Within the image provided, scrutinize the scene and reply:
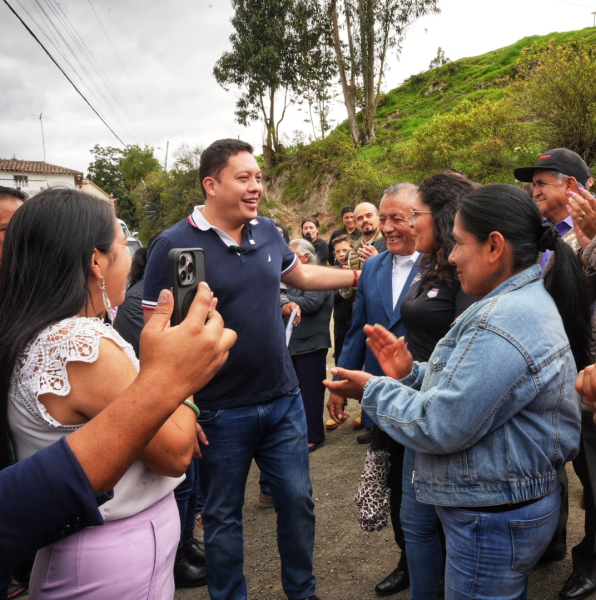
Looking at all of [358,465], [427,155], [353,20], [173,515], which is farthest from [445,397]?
[353,20]

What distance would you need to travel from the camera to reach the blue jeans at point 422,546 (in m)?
2.26

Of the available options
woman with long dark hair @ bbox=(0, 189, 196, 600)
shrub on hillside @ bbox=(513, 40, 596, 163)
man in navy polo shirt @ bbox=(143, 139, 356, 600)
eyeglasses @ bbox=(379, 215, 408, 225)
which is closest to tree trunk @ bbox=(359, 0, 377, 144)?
A: shrub on hillside @ bbox=(513, 40, 596, 163)

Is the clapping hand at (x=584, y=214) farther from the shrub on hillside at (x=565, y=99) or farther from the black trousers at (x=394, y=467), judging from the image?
the shrub on hillside at (x=565, y=99)

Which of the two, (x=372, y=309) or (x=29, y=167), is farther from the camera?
(x=29, y=167)

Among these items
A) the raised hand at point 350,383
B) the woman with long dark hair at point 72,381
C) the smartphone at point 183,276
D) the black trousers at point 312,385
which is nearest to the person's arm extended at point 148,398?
the smartphone at point 183,276

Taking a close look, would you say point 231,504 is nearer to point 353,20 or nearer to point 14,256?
point 14,256

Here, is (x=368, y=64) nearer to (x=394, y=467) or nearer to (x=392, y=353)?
(x=394, y=467)

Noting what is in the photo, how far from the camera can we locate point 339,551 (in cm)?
332

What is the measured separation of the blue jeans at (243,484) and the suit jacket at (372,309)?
742 millimetres

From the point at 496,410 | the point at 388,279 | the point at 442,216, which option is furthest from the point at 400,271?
the point at 496,410

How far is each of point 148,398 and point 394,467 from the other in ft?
6.96

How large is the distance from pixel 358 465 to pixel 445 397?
10.4 feet

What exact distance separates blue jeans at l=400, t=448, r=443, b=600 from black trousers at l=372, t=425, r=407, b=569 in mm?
310

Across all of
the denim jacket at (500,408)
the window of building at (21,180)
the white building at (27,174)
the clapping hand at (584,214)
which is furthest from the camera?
the window of building at (21,180)
